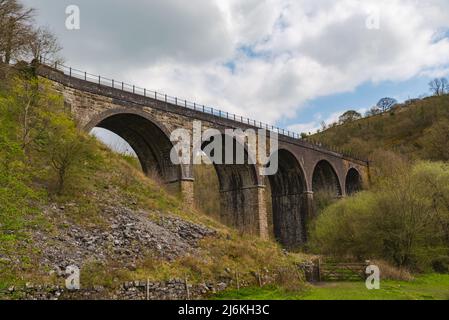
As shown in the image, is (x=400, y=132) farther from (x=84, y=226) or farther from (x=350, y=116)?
(x=84, y=226)

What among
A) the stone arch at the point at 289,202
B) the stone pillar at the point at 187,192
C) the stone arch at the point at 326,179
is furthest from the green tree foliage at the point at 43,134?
the stone arch at the point at 326,179

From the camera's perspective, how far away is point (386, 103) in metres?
115

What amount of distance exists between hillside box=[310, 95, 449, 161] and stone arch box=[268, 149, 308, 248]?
25.1 m

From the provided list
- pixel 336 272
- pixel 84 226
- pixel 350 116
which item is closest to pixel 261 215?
pixel 336 272

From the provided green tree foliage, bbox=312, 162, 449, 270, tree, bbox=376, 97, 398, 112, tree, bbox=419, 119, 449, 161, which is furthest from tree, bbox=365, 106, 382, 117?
green tree foliage, bbox=312, 162, 449, 270

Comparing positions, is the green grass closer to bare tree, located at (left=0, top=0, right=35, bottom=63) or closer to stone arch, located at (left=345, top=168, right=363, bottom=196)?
bare tree, located at (left=0, top=0, right=35, bottom=63)

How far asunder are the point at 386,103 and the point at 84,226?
114 meters

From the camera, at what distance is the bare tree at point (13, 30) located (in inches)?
813

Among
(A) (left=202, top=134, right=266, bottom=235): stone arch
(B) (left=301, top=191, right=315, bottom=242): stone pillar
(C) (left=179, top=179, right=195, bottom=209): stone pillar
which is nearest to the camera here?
(C) (left=179, top=179, right=195, bottom=209): stone pillar

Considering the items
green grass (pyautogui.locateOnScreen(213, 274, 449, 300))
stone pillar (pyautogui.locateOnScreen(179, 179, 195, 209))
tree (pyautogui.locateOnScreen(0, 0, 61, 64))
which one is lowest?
green grass (pyautogui.locateOnScreen(213, 274, 449, 300))

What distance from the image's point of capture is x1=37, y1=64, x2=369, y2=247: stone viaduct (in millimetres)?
22797

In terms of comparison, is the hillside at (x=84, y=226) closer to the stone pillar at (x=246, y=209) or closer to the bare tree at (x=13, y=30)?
the bare tree at (x=13, y=30)

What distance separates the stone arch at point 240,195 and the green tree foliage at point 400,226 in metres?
7.72
